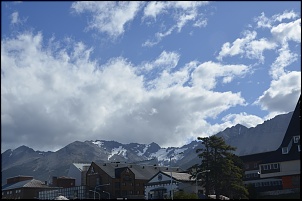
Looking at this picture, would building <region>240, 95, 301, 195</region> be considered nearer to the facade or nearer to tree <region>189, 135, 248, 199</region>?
tree <region>189, 135, 248, 199</region>

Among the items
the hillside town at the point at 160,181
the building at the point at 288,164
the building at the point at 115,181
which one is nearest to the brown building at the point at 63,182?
the hillside town at the point at 160,181

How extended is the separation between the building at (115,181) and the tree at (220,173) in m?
45.2

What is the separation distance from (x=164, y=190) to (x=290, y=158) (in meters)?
31.3

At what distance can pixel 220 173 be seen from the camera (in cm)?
7212

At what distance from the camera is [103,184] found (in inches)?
Answer: 4722

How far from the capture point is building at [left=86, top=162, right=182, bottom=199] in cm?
11825

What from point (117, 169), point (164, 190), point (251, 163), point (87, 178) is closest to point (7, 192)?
point (87, 178)

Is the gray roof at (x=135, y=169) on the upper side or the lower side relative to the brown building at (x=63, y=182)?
upper

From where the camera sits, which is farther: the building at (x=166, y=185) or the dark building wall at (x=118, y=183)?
the dark building wall at (x=118, y=183)

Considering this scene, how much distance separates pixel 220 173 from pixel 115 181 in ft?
172

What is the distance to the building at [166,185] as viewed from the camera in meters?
95.5

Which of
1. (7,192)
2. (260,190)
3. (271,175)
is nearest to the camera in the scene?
(271,175)

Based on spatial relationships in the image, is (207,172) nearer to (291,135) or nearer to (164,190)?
(291,135)

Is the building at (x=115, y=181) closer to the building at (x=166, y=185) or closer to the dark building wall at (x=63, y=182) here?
the building at (x=166, y=185)
